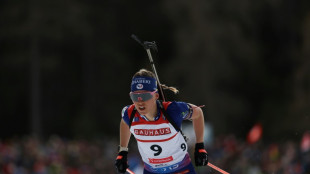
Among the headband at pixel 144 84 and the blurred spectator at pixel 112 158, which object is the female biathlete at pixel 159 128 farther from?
the blurred spectator at pixel 112 158

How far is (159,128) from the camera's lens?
6328mm

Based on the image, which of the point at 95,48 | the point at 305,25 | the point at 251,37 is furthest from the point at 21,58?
the point at 305,25

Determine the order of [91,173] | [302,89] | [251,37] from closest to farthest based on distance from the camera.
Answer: [91,173] < [302,89] < [251,37]

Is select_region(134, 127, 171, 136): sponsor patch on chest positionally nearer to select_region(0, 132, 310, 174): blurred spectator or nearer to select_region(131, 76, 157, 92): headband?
select_region(131, 76, 157, 92): headband

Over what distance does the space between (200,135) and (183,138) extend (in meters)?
0.19

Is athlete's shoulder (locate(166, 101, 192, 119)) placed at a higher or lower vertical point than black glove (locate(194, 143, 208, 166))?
higher

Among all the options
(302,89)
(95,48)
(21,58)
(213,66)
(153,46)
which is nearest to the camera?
(153,46)

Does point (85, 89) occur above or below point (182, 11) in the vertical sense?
below

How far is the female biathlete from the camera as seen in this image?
6.31m

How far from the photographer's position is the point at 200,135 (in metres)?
6.55

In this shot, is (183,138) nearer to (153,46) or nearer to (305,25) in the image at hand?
(153,46)

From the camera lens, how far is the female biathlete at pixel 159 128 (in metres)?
6.31

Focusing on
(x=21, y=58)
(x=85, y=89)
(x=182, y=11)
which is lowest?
(x=85, y=89)

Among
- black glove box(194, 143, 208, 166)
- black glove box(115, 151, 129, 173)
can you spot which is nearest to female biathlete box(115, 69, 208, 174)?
black glove box(194, 143, 208, 166)
